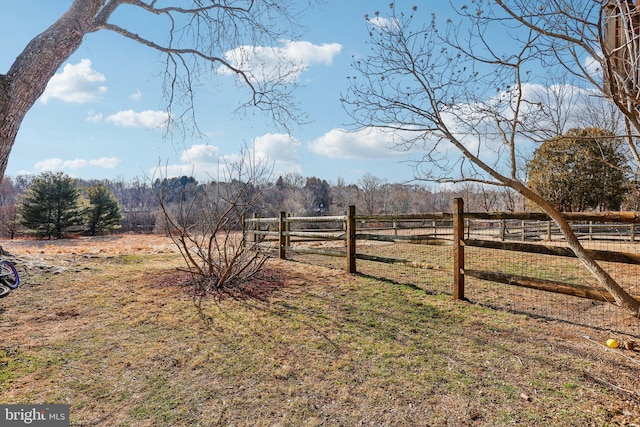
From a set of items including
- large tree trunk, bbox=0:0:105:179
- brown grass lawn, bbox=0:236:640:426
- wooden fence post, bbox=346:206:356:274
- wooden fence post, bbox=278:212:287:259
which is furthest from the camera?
wooden fence post, bbox=278:212:287:259

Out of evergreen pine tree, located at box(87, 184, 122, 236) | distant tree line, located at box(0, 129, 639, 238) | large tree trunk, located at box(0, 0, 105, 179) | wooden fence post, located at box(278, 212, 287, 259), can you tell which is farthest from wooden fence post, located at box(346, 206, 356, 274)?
evergreen pine tree, located at box(87, 184, 122, 236)

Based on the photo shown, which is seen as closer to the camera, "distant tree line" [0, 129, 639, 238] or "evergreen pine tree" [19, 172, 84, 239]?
"distant tree line" [0, 129, 639, 238]

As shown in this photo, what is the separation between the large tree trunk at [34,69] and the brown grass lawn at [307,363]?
A: 1994 millimetres

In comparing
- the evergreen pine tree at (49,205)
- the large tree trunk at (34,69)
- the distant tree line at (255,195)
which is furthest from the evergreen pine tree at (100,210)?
the large tree trunk at (34,69)

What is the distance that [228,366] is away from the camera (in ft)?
9.16

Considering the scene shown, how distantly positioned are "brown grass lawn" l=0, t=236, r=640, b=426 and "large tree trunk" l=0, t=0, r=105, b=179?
1.99 metres

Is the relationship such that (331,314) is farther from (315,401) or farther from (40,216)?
(40,216)

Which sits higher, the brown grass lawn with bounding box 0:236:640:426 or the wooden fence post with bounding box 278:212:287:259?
the wooden fence post with bounding box 278:212:287:259

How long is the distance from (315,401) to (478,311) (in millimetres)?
2562

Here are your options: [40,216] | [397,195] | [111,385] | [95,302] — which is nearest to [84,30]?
[95,302]

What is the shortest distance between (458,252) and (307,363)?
265cm

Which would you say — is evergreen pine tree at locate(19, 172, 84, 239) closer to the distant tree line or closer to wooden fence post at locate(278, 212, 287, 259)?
the distant tree line

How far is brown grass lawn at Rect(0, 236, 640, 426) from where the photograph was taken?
2186 millimetres

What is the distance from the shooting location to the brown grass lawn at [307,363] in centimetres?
219
